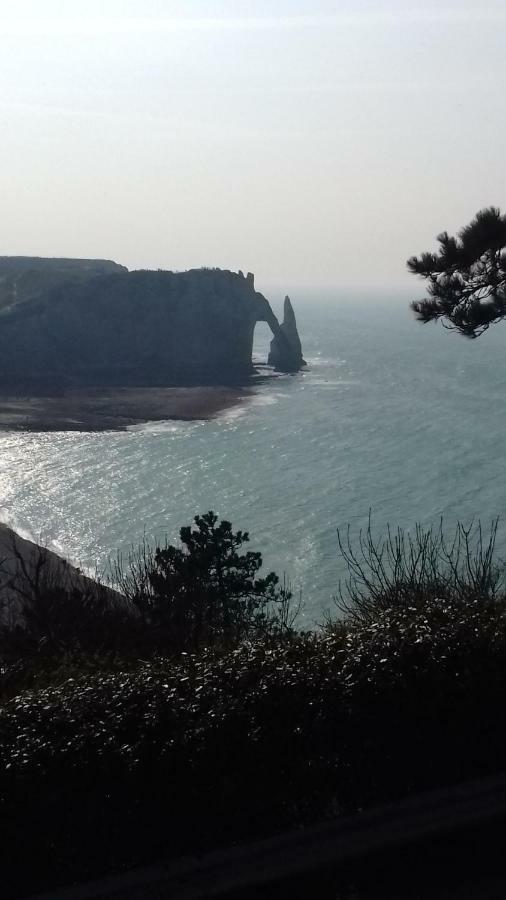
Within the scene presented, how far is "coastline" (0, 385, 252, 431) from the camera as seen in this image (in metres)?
69.6

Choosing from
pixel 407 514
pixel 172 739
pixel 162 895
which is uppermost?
pixel 172 739

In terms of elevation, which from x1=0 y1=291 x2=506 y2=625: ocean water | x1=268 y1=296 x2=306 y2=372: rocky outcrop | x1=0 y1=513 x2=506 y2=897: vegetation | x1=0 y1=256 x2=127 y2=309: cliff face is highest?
x1=0 y1=256 x2=127 y2=309: cliff face

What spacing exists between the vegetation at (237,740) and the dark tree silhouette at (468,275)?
351 inches

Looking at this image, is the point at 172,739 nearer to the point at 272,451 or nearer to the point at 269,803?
the point at 269,803

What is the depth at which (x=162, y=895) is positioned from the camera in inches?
266

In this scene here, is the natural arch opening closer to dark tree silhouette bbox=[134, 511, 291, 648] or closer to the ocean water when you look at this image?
the ocean water

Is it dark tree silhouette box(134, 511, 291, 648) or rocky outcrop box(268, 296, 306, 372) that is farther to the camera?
rocky outcrop box(268, 296, 306, 372)

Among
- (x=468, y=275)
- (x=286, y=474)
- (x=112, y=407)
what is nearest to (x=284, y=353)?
(x=112, y=407)

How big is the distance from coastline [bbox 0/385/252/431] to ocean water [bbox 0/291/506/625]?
220 centimetres

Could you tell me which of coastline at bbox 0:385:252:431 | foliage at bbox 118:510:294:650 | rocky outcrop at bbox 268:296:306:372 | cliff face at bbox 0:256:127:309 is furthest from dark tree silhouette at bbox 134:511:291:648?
rocky outcrop at bbox 268:296:306:372

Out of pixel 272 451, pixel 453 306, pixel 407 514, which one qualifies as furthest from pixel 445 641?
pixel 272 451

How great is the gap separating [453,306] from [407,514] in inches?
1030

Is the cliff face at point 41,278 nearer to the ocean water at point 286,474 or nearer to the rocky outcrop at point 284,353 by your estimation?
the rocky outcrop at point 284,353

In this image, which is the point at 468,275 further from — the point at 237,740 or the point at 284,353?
the point at 284,353
